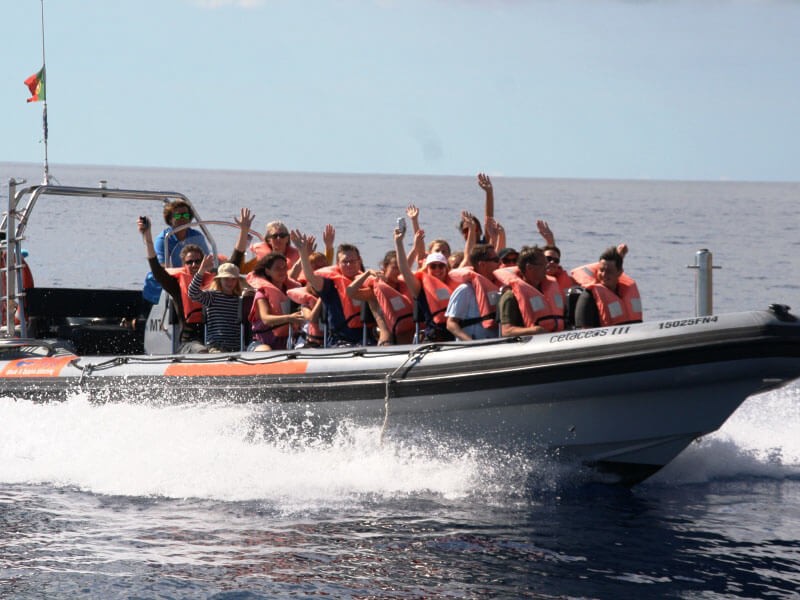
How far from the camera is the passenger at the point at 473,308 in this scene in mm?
6914

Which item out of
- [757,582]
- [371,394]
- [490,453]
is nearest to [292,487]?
[371,394]

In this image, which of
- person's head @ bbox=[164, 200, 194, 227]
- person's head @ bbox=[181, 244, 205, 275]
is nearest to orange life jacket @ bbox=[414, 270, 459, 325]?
person's head @ bbox=[181, 244, 205, 275]

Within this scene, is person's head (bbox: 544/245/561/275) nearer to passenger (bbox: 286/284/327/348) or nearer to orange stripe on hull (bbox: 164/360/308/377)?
passenger (bbox: 286/284/327/348)

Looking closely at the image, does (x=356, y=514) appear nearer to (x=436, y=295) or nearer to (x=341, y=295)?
(x=436, y=295)

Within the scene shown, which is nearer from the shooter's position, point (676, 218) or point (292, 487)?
point (292, 487)

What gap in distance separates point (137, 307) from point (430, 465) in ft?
10.0

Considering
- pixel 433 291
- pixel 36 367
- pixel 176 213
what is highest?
pixel 176 213

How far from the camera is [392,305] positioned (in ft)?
23.4

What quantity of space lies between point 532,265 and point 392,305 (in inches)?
34.8

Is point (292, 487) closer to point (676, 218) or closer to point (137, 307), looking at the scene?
point (137, 307)

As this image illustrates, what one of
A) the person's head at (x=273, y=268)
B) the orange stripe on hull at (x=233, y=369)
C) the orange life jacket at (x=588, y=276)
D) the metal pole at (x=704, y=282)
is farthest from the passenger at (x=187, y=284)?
the metal pole at (x=704, y=282)

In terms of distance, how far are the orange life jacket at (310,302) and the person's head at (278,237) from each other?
28.1 inches

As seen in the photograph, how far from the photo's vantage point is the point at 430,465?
6.55 m

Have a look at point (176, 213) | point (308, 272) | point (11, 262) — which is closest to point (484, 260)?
point (308, 272)
